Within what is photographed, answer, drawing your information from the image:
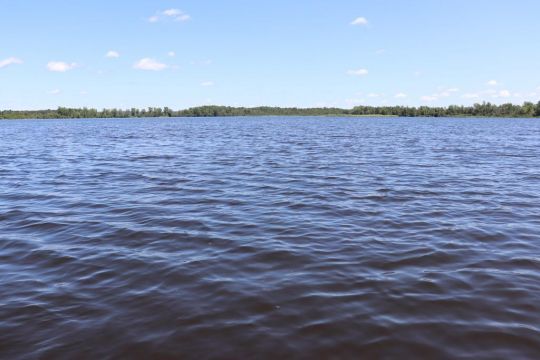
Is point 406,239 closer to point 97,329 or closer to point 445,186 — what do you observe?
point 97,329

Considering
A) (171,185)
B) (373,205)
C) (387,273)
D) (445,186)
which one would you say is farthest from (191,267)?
(445,186)

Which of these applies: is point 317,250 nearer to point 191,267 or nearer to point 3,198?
point 191,267

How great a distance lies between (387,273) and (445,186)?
11.0 m

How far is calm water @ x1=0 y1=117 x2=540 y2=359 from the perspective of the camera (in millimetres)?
5965

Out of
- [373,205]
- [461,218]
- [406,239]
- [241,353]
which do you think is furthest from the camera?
[373,205]

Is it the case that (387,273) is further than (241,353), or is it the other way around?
(387,273)

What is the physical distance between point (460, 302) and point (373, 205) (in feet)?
23.4

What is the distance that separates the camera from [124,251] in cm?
962

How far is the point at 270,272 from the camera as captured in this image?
8383 mm

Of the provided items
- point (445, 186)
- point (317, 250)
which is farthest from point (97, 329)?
point (445, 186)

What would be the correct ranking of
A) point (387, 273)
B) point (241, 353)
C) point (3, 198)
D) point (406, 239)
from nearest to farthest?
1. point (241, 353)
2. point (387, 273)
3. point (406, 239)
4. point (3, 198)

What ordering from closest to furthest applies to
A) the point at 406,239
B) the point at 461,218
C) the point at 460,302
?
the point at 460,302 → the point at 406,239 → the point at 461,218

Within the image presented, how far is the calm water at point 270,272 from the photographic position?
5.96m

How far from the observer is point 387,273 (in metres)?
8.28
